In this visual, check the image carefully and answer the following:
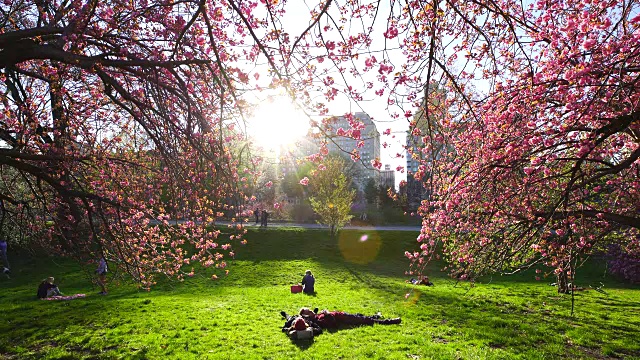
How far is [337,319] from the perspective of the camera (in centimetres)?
967

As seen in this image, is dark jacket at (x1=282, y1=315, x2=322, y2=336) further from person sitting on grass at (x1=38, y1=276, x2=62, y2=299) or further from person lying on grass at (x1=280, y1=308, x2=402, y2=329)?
person sitting on grass at (x1=38, y1=276, x2=62, y2=299)

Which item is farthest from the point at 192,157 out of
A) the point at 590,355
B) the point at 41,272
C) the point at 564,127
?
the point at 41,272

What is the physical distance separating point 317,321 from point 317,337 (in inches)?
31.5

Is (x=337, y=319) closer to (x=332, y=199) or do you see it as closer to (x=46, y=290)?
(x=46, y=290)

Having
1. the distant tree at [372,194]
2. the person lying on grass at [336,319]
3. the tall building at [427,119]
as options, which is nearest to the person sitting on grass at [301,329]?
the person lying on grass at [336,319]

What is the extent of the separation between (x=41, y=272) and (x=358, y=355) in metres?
20.9

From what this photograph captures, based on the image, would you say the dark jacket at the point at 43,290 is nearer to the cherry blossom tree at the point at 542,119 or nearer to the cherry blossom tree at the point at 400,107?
the cherry blossom tree at the point at 400,107

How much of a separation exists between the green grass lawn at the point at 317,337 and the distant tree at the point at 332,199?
35.2 feet

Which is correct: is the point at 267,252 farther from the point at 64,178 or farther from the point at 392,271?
the point at 64,178

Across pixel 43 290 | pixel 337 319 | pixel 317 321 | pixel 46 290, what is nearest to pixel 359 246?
pixel 337 319

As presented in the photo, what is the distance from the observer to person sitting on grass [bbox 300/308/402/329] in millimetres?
9477

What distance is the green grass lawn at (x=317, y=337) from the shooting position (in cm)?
762

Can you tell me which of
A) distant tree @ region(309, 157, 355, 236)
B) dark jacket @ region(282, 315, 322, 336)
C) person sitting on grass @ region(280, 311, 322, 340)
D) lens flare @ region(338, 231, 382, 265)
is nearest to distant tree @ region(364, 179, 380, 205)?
lens flare @ region(338, 231, 382, 265)

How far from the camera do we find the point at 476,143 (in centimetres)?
735
